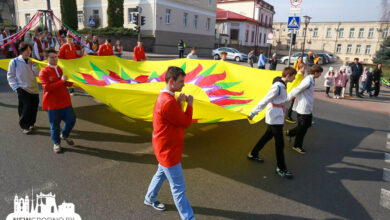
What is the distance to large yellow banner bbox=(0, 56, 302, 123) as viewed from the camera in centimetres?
466

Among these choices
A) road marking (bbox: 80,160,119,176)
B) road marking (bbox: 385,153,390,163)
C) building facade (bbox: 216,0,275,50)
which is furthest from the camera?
building facade (bbox: 216,0,275,50)

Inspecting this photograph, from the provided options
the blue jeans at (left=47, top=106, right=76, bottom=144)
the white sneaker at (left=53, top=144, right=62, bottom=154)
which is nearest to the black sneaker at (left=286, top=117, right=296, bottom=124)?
the blue jeans at (left=47, top=106, right=76, bottom=144)

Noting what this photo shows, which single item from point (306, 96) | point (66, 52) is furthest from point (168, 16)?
point (306, 96)

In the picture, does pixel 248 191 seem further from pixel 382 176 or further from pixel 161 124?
pixel 382 176

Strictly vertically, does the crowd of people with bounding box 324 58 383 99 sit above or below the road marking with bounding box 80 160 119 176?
above

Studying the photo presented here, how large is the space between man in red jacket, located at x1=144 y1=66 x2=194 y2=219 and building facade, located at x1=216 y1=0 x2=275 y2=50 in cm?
3976

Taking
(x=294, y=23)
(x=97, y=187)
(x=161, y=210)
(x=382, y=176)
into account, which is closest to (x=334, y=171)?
(x=382, y=176)

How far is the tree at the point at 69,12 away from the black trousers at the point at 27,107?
29629 millimetres

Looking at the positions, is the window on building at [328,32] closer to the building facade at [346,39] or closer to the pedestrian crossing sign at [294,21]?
the building facade at [346,39]

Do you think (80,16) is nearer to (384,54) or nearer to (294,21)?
(294,21)

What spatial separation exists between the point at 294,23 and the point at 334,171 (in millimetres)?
7411

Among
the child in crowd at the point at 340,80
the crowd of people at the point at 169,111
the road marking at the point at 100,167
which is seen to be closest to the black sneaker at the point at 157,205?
the crowd of people at the point at 169,111

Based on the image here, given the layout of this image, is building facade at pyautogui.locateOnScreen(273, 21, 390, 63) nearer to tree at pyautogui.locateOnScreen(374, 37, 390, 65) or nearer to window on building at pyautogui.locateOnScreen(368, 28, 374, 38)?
window on building at pyautogui.locateOnScreen(368, 28, 374, 38)

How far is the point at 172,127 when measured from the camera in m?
2.70
